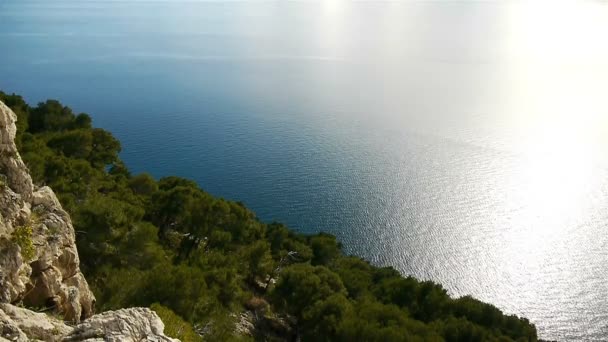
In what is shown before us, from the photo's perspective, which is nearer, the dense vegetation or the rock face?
the rock face

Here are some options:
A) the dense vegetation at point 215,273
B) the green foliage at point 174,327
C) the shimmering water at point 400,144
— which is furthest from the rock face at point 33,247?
the shimmering water at point 400,144

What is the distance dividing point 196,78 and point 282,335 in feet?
268

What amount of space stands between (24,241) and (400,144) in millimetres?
61447

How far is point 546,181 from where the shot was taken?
59500mm

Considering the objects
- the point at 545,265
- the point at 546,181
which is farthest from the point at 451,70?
the point at 545,265

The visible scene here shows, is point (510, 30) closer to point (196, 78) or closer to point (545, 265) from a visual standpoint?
point (196, 78)

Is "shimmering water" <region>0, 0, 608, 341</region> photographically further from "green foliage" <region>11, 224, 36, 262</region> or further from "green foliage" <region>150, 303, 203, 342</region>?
"green foliage" <region>11, 224, 36, 262</region>

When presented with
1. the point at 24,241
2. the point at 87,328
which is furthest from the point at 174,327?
the point at 24,241

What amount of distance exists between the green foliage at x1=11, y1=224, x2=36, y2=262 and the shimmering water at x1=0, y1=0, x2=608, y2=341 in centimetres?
3841

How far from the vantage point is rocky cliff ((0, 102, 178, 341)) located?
26.9ft

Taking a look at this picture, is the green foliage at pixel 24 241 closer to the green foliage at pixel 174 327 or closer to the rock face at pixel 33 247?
the rock face at pixel 33 247

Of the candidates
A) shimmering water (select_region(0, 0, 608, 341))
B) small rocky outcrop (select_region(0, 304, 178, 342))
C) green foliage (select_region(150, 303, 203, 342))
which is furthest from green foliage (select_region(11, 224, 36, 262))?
shimmering water (select_region(0, 0, 608, 341))

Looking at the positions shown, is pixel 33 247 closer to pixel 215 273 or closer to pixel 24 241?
pixel 24 241

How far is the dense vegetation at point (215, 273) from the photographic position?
55.9 ft
